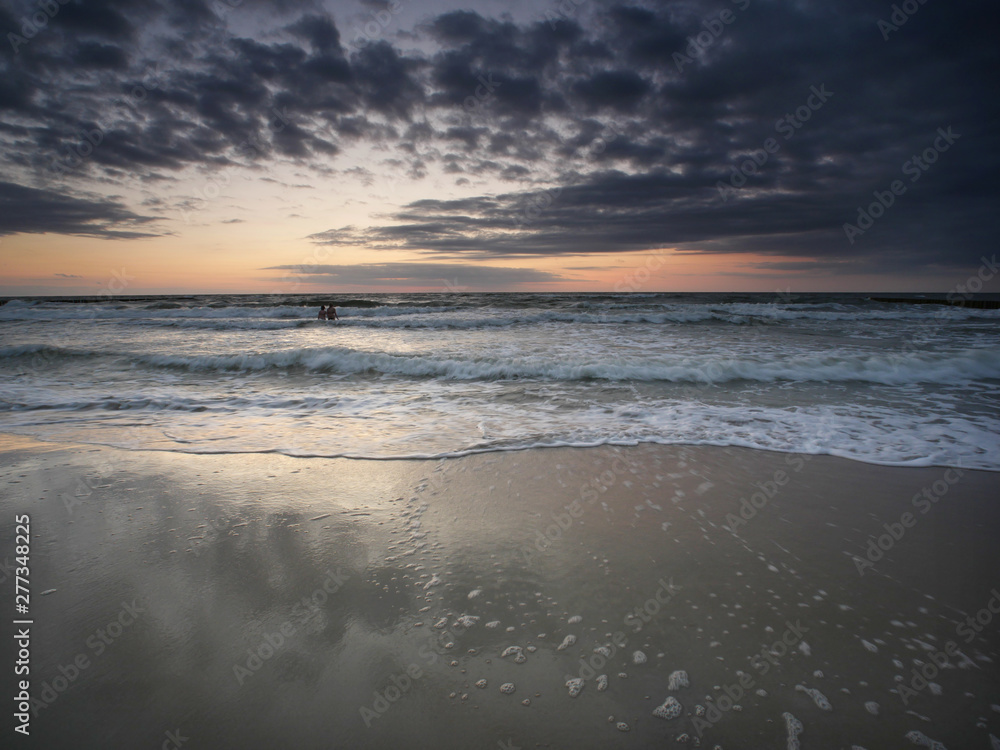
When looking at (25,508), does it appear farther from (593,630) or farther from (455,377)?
(455,377)

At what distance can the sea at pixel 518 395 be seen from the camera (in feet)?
16.5

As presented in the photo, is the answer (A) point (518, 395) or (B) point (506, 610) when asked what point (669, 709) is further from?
(A) point (518, 395)

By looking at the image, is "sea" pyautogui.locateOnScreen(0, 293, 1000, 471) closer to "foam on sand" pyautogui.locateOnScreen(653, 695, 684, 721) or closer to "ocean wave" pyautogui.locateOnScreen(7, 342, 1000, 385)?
"ocean wave" pyautogui.locateOnScreen(7, 342, 1000, 385)

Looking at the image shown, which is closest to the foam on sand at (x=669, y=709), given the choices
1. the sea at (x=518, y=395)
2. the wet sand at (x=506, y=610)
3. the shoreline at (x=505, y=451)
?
the wet sand at (x=506, y=610)

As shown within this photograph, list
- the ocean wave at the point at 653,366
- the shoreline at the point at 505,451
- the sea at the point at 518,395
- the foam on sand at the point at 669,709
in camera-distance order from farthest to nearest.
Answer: the ocean wave at the point at 653,366 < the sea at the point at 518,395 < the shoreline at the point at 505,451 < the foam on sand at the point at 669,709

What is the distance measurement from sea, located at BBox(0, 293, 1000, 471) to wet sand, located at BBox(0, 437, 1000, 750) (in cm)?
116

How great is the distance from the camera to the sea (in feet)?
16.5

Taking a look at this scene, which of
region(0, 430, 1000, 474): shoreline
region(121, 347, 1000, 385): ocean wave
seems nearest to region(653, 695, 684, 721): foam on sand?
region(0, 430, 1000, 474): shoreline

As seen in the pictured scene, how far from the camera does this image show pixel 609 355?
11.1 meters

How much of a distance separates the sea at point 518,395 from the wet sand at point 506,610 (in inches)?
45.6

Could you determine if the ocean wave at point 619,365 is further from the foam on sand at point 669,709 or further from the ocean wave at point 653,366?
the foam on sand at point 669,709

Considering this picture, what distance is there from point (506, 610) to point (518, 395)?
17.2ft

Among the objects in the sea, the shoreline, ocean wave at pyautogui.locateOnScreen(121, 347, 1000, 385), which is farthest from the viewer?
ocean wave at pyautogui.locateOnScreen(121, 347, 1000, 385)

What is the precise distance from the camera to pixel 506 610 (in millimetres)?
2285
